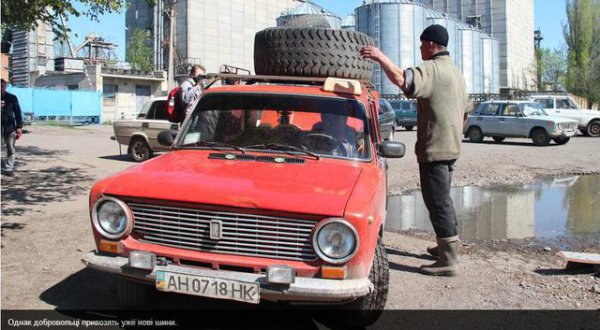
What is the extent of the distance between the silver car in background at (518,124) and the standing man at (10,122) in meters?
14.4

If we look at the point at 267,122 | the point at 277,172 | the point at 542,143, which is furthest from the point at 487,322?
the point at 542,143

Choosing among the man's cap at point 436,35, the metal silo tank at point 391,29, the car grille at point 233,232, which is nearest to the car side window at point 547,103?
the metal silo tank at point 391,29

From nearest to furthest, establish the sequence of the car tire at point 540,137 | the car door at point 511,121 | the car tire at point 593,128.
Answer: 1. the car tire at point 540,137
2. the car door at point 511,121
3. the car tire at point 593,128

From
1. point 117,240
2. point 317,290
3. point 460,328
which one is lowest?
point 460,328

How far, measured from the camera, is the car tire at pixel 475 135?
69.4 feet

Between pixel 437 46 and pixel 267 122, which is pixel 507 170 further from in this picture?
pixel 267 122

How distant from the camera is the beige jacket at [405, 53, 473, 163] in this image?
4666mm

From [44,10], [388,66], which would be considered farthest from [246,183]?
[44,10]

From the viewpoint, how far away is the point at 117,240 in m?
3.48

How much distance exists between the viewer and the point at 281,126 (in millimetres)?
4332

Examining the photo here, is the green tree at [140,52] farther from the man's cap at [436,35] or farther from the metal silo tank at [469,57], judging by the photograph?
the man's cap at [436,35]

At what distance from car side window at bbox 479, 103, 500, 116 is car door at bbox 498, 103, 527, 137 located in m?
0.29

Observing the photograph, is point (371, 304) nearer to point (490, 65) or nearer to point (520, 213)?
point (520, 213)

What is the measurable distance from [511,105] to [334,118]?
59.5 ft
